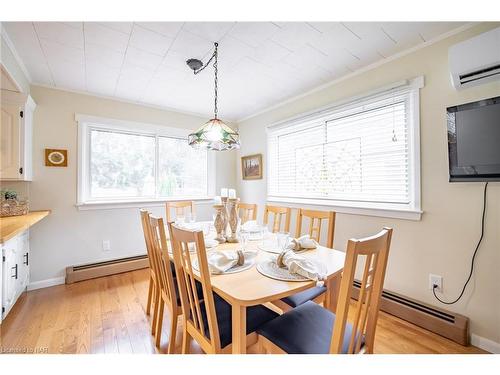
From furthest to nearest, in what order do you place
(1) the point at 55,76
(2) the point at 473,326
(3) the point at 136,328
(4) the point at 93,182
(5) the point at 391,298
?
(4) the point at 93,182, (1) the point at 55,76, (5) the point at 391,298, (3) the point at 136,328, (2) the point at 473,326

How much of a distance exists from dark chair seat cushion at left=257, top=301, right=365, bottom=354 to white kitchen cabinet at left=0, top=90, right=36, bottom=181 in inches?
107

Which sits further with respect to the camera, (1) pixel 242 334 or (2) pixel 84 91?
(2) pixel 84 91

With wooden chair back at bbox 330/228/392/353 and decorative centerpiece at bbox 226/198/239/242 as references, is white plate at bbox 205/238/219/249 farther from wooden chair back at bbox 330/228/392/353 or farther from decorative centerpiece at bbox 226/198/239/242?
wooden chair back at bbox 330/228/392/353

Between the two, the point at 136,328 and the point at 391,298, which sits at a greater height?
the point at 391,298

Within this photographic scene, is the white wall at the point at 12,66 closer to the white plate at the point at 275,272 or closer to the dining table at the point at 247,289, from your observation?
the dining table at the point at 247,289

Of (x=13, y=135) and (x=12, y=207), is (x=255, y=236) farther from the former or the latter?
(x=13, y=135)

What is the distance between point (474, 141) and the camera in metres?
1.62

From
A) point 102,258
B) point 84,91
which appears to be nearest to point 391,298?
point 102,258

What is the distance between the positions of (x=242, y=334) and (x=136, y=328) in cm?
134

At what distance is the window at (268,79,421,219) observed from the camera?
2.02 meters

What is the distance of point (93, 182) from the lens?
2.98 m

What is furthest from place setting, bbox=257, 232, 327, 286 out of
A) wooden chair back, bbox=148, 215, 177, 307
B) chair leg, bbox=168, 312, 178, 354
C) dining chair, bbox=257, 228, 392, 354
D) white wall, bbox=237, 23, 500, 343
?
white wall, bbox=237, 23, 500, 343

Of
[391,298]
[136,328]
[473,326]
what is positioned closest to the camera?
[473,326]
